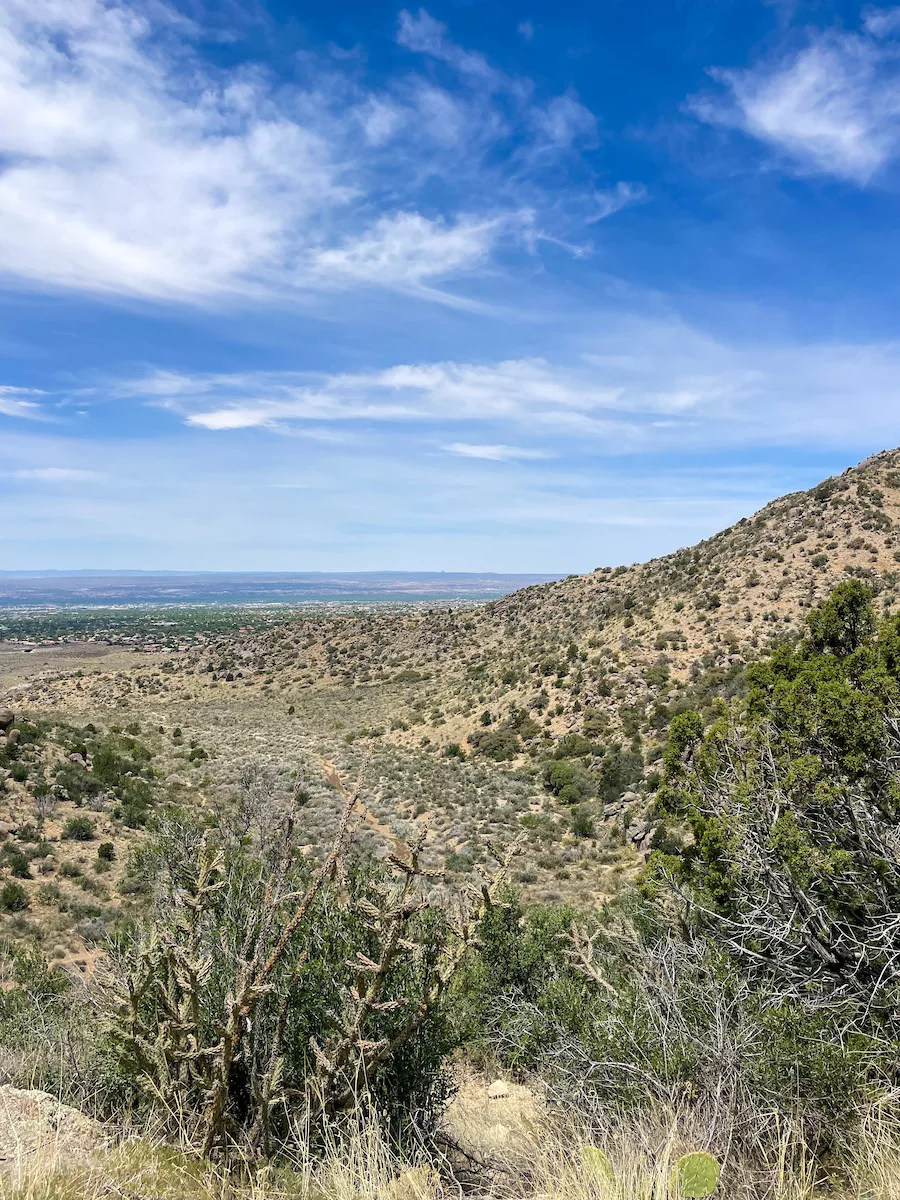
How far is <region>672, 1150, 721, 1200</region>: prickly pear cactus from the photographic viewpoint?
10.4 ft

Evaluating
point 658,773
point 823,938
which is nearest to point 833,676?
point 823,938

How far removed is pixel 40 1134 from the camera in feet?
11.2

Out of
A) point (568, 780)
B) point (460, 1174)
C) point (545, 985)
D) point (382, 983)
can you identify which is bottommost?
point (568, 780)

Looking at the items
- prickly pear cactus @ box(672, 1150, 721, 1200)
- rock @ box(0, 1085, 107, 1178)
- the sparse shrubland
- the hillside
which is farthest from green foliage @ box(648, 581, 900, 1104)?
rock @ box(0, 1085, 107, 1178)

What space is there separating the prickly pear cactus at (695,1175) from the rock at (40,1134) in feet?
10.2

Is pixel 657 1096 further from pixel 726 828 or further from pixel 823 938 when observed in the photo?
pixel 726 828

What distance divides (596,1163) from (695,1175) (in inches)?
19.4

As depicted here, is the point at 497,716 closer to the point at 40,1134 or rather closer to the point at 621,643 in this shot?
the point at 621,643

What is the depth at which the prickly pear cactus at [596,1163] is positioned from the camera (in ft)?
10.9

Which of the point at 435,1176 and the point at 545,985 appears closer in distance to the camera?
the point at 435,1176

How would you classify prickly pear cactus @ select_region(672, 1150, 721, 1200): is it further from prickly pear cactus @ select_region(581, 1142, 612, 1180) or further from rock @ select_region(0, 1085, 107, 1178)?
rock @ select_region(0, 1085, 107, 1178)

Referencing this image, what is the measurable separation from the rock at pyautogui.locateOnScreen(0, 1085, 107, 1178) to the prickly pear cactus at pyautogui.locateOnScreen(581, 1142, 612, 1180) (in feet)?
8.76

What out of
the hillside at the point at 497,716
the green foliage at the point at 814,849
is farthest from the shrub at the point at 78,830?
the green foliage at the point at 814,849

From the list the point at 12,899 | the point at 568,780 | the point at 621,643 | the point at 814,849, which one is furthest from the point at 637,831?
the point at 621,643
